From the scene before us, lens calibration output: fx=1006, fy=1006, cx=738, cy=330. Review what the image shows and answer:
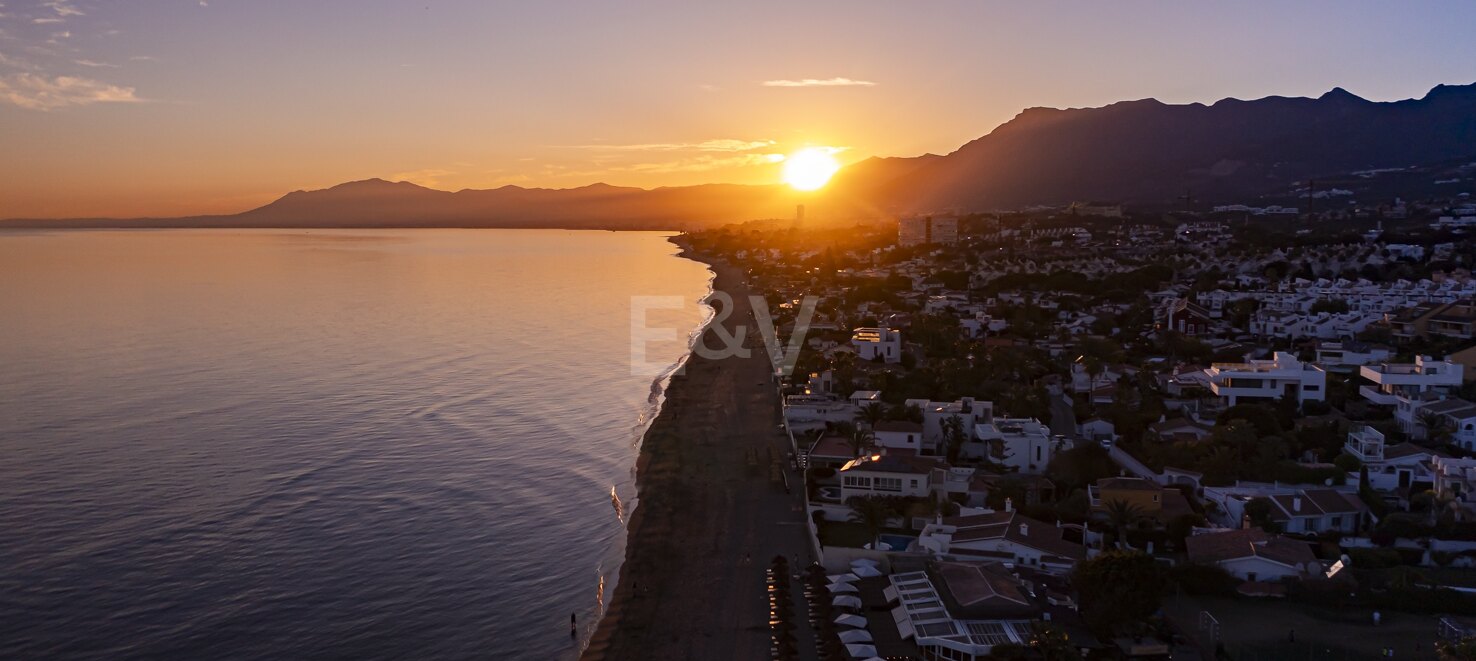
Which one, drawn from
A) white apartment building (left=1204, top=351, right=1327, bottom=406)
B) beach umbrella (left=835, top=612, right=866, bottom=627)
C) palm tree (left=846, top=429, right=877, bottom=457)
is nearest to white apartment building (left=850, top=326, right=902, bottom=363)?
white apartment building (left=1204, top=351, right=1327, bottom=406)

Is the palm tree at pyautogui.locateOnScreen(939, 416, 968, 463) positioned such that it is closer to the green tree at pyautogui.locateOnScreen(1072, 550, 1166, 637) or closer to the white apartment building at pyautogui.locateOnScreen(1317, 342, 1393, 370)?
the green tree at pyautogui.locateOnScreen(1072, 550, 1166, 637)

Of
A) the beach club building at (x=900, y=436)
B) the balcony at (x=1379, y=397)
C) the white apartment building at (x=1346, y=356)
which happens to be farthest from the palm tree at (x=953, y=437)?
the white apartment building at (x=1346, y=356)

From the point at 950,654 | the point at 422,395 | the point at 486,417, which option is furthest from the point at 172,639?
the point at 422,395

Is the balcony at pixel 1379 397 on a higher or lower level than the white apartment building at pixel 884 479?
higher

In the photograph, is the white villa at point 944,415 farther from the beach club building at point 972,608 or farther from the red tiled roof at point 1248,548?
the beach club building at point 972,608

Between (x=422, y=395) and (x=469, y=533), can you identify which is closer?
(x=469, y=533)

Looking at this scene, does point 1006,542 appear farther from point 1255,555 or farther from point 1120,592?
point 1255,555

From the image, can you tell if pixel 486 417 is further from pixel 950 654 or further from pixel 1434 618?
pixel 1434 618
